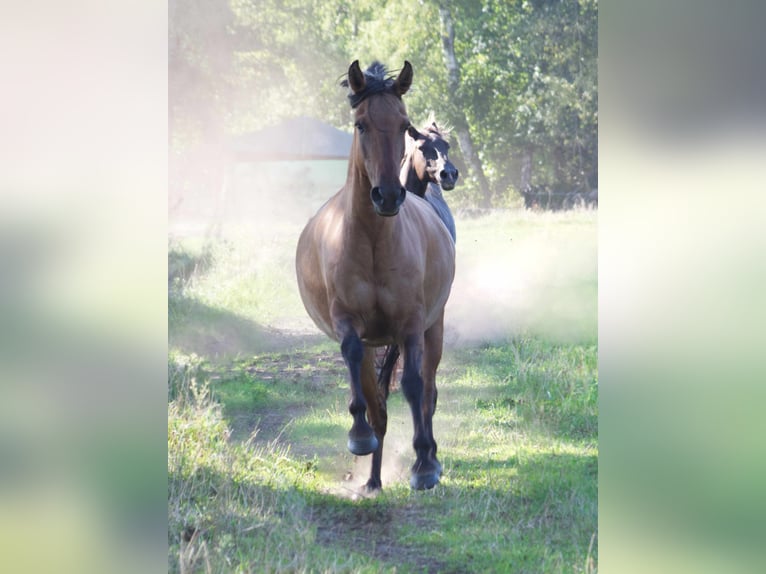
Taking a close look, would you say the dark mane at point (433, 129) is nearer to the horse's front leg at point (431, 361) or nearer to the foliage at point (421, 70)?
the foliage at point (421, 70)

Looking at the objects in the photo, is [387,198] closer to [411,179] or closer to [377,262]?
[377,262]

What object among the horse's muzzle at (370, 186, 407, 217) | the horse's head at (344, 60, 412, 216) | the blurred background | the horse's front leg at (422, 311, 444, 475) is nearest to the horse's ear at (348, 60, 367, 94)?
the horse's head at (344, 60, 412, 216)

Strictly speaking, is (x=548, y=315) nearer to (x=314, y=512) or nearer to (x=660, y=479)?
(x=660, y=479)

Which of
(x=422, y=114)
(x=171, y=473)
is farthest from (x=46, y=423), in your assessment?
(x=422, y=114)

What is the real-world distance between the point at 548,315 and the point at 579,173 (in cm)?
73

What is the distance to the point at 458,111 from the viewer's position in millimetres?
4254

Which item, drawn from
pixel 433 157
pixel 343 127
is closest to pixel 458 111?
pixel 433 157

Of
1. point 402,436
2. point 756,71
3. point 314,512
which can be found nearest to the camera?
point 756,71

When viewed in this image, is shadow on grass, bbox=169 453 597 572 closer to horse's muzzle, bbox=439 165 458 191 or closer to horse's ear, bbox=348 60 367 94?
horse's muzzle, bbox=439 165 458 191

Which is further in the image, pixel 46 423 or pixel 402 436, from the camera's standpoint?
pixel 402 436

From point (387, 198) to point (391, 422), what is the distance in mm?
1583

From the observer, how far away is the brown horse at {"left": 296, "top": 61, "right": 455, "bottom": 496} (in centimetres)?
305

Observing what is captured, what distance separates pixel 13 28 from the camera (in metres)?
3.00

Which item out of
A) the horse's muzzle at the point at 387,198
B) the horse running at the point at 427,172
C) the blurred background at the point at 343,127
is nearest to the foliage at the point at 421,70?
the blurred background at the point at 343,127
